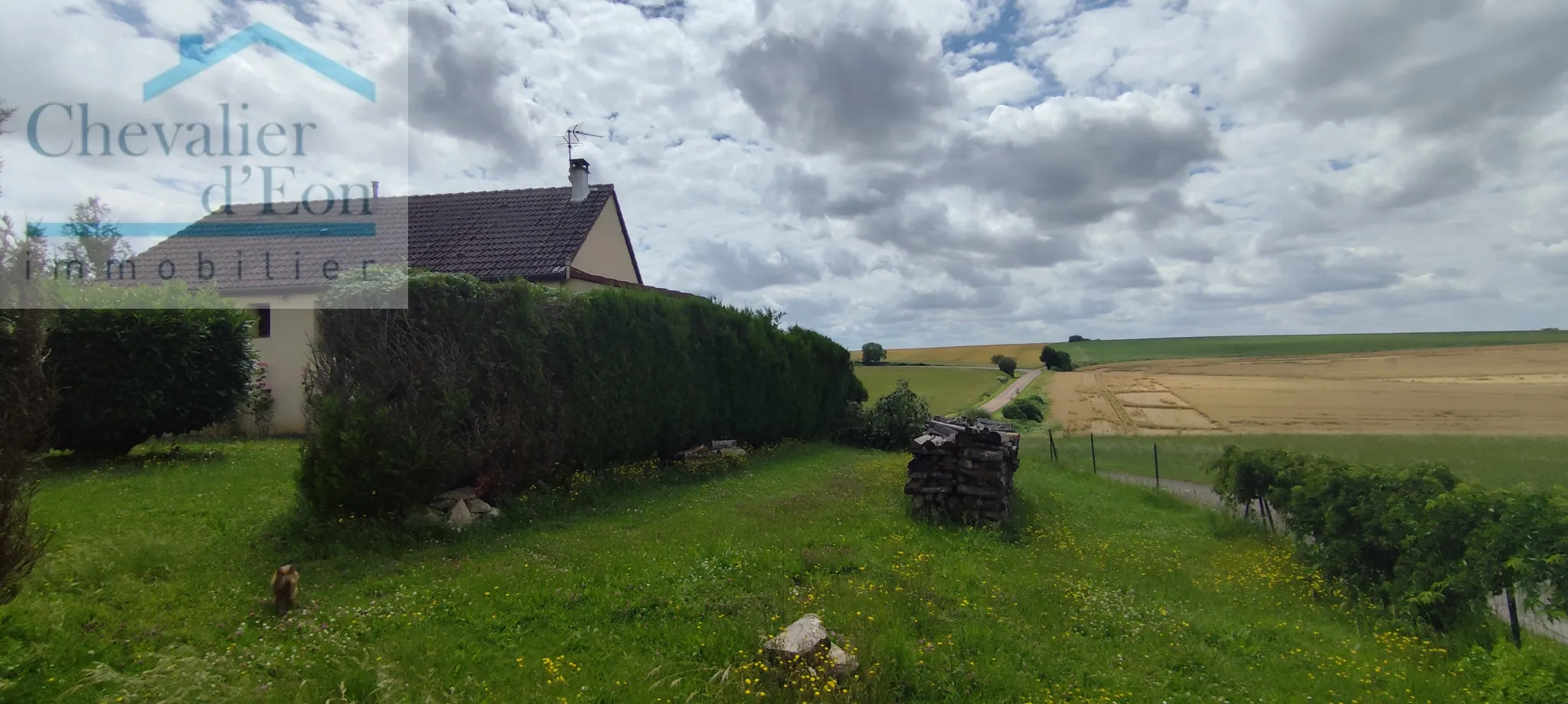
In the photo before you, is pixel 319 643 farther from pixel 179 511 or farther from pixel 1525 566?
pixel 1525 566

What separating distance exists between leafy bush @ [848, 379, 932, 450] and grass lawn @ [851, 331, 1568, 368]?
41268 mm

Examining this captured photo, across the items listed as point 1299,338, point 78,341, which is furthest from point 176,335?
point 1299,338

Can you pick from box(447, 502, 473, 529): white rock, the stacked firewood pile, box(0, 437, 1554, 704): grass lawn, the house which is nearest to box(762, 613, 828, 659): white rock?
box(0, 437, 1554, 704): grass lawn

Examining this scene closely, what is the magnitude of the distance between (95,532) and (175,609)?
2.37m

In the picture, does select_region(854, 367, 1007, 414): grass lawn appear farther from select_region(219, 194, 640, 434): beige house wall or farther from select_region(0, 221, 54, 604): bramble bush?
select_region(0, 221, 54, 604): bramble bush

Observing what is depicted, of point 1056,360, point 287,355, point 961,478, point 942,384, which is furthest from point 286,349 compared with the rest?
point 1056,360

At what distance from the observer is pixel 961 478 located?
1054 centimetres

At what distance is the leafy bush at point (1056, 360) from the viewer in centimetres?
6931

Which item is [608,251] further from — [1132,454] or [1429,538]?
[1132,454]

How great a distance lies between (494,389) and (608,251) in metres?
11.2

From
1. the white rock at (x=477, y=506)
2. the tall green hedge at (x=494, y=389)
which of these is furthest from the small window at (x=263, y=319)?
the white rock at (x=477, y=506)

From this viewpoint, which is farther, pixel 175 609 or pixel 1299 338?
pixel 1299 338

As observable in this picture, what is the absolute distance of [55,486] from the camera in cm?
859

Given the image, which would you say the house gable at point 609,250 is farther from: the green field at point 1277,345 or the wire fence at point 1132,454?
the green field at point 1277,345
